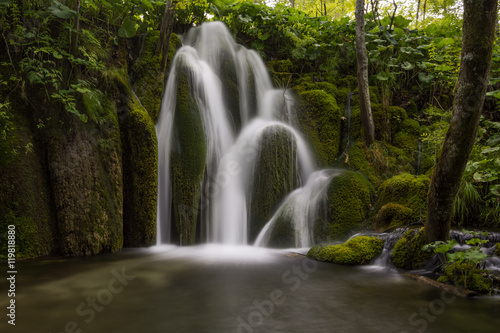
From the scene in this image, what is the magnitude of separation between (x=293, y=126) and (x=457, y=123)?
18.1 ft

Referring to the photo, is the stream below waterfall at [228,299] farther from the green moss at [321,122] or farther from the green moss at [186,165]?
the green moss at [321,122]

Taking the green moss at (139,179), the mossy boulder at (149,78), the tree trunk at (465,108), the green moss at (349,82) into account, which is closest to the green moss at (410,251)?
the tree trunk at (465,108)

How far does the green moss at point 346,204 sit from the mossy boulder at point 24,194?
5099 mm

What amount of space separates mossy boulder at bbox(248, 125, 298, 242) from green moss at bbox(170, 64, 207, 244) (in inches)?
49.3

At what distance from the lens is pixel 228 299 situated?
13.3ft

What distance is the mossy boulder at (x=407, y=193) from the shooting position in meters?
7.00

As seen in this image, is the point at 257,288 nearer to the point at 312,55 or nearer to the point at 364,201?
the point at 364,201

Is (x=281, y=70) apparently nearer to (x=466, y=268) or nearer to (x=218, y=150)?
(x=218, y=150)

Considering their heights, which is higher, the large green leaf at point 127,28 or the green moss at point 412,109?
the large green leaf at point 127,28

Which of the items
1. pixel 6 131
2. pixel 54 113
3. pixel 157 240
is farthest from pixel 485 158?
pixel 6 131

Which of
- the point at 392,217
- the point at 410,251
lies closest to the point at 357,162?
the point at 392,217

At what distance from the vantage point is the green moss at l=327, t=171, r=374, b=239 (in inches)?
279

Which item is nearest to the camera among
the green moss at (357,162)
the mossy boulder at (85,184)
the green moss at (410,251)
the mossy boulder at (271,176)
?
the green moss at (410,251)

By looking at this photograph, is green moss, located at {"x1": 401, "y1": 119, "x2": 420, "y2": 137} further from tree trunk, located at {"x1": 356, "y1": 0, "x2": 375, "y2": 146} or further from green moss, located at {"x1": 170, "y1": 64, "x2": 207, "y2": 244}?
green moss, located at {"x1": 170, "y1": 64, "x2": 207, "y2": 244}
